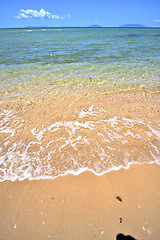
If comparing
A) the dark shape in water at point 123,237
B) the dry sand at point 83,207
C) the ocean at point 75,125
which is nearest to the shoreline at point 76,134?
the ocean at point 75,125

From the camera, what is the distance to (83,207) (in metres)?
2.21

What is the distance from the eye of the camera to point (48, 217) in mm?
2086

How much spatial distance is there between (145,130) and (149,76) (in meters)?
5.41

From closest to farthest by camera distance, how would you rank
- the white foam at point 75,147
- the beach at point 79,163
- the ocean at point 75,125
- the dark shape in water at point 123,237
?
the dark shape in water at point 123,237 < the beach at point 79,163 < the white foam at point 75,147 < the ocean at point 75,125

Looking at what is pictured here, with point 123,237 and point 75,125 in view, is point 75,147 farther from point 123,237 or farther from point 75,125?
point 123,237

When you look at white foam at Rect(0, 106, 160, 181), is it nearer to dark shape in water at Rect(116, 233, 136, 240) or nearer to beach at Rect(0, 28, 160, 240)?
beach at Rect(0, 28, 160, 240)

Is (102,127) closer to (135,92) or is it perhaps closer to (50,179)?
(50,179)

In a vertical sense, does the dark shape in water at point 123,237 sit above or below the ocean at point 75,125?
below

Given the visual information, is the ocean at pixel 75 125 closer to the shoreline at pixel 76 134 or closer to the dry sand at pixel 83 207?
the shoreline at pixel 76 134

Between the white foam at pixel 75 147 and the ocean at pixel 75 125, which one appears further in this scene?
the ocean at pixel 75 125

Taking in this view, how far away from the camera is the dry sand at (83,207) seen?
6.38 feet

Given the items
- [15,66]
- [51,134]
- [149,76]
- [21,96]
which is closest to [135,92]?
[149,76]

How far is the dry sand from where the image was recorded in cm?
194

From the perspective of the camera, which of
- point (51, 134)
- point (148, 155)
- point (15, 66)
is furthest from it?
point (15, 66)
